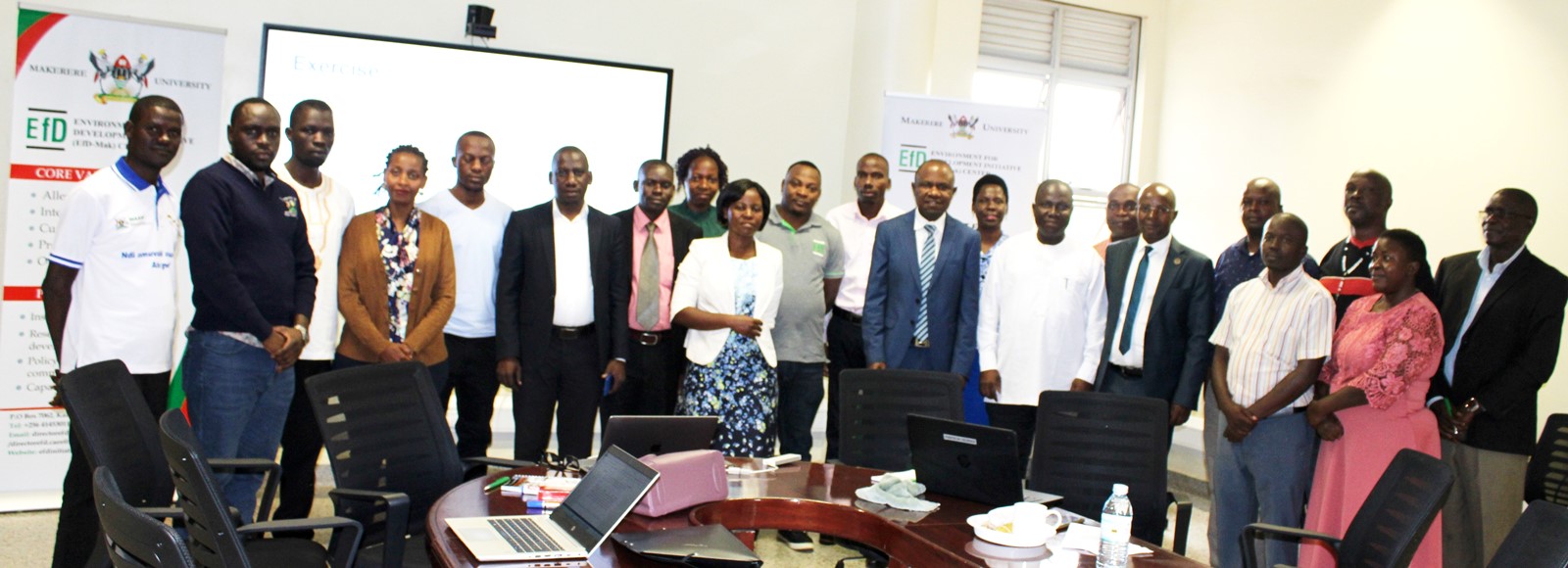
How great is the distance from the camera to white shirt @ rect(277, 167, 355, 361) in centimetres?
438

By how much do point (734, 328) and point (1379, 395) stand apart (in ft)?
8.11

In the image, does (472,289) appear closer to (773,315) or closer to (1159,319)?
→ (773,315)

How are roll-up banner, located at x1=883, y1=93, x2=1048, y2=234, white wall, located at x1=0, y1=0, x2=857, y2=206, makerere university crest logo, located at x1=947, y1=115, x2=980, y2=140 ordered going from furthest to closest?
makerere university crest logo, located at x1=947, y1=115, x2=980, y2=140
roll-up banner, located at x1=883, y1=93, x2=1048, y2=234
white wall, located at x1=0, y1=0, x2=857, y2=206

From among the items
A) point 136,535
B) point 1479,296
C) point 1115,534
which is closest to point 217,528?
point 136,535

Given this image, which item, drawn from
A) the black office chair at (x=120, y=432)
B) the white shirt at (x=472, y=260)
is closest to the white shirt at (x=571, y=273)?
the white shirt at (x=472, y=260)

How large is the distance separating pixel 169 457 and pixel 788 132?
5.47 metres

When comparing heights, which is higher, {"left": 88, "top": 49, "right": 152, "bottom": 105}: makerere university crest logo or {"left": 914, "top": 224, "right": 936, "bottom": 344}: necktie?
{"left": 88, "top": 49, "right": 152, "bottom": 105}: makerere university crest logo

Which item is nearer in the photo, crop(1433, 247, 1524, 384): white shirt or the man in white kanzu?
crop(1433, 247, 1524, 384): white shirt

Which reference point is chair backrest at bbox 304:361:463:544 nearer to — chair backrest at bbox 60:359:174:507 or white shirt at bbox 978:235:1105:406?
chair backrest at bbox 60:359:174:507

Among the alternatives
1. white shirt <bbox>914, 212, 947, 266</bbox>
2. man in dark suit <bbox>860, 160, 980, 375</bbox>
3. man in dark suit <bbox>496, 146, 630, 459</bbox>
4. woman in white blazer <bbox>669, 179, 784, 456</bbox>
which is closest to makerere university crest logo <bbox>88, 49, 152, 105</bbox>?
man in dark suit <bbox>496, 146, 630, 459</bbox>

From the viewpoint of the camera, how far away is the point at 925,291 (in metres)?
5.14

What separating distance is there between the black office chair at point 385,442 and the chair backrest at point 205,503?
0.81 m

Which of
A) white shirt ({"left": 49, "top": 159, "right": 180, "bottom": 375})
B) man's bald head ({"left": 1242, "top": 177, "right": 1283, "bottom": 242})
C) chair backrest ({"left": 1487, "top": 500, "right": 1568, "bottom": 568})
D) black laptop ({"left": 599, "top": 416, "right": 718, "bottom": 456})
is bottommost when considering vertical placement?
black laptop ({"left": 599, "top": 416, "right": 718, "bottom": 456})

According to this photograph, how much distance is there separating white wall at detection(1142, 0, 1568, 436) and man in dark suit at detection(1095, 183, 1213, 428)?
2358 mm
